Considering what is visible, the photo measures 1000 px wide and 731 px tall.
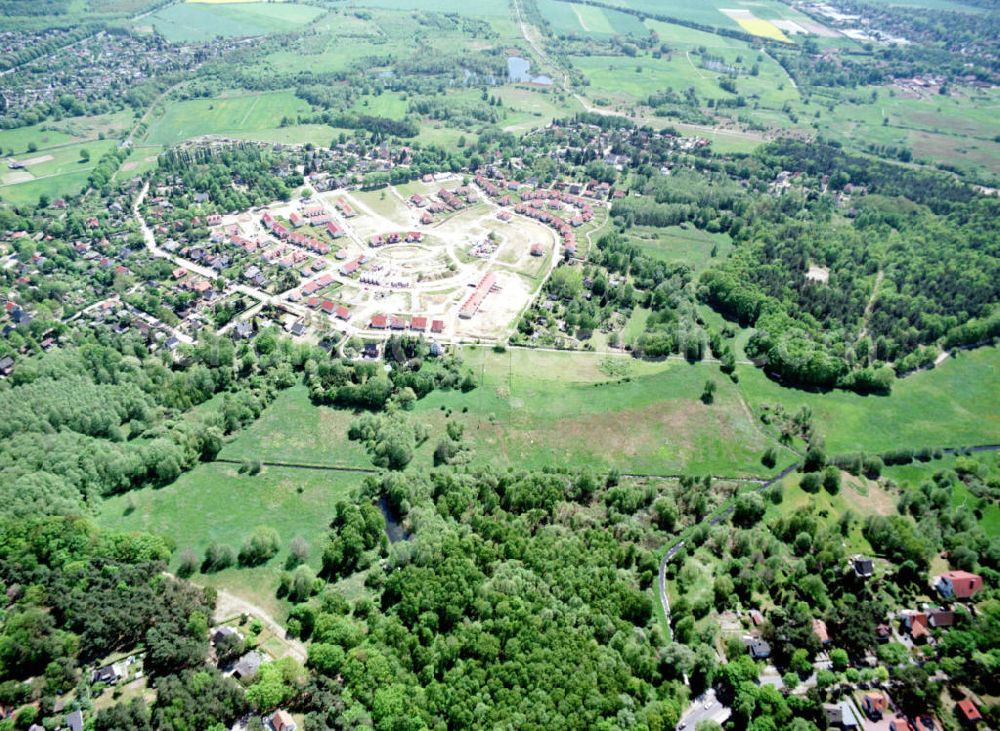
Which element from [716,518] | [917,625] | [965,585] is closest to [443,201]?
[716,518]

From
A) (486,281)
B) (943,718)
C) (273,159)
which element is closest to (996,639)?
(943,718)

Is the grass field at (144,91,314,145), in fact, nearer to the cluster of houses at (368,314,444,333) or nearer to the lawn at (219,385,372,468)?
the cluster of houses at (368,314,444,333)

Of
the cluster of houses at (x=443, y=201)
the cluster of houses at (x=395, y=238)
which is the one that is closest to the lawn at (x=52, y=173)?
the cluster of houses at (x=395, y=238)

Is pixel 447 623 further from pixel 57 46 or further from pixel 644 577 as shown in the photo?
pixel 57 46

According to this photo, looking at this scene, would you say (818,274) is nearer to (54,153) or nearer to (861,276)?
(861,276)

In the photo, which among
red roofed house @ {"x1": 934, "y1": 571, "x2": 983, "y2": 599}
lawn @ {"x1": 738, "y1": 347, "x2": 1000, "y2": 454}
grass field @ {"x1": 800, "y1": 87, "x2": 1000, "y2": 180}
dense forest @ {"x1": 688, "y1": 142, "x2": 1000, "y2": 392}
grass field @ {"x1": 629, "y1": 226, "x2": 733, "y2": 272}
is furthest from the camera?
grass field @ {"x1": 800, "y1": 87, "x2": 1000, "y2": 180}

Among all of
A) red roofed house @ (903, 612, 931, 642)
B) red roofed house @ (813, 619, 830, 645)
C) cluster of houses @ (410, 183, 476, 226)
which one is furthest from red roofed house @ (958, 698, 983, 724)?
cluster of houses @ (410, 183, 476, 226)
